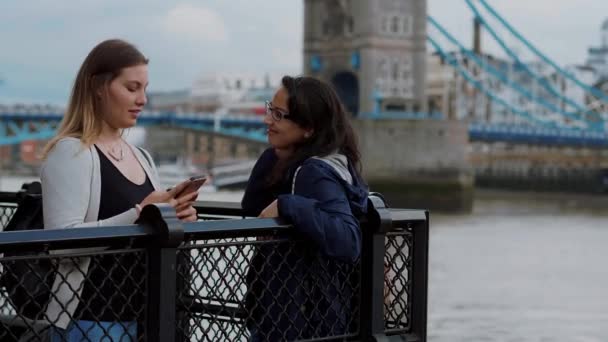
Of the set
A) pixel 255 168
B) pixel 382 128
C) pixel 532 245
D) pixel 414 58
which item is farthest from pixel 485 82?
pixel 255 168

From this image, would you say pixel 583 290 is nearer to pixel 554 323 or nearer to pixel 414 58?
pixel 554 323

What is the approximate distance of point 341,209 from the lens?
199 cm

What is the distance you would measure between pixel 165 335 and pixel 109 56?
0.52 metres

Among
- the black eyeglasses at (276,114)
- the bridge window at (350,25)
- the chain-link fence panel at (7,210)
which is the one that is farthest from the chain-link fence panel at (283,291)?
the bridge window at (350,25)

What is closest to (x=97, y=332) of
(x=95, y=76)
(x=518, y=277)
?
(x=95, y=76)

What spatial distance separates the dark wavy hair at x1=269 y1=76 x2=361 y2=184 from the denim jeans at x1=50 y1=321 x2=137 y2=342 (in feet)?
1.66

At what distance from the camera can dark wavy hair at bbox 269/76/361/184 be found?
212 centimetres

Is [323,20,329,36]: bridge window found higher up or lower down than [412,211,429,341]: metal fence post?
higher up

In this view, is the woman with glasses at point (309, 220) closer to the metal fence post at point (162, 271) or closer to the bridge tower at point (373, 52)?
the metal fence post at point (162, 271)

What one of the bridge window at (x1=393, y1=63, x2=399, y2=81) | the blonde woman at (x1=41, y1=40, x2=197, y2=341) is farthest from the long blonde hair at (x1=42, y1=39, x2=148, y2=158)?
the bridge window at (x1=393, y1=63, x2=399, y2=81)

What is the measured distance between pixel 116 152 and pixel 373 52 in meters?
38.1

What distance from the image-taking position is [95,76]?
202 centimetres

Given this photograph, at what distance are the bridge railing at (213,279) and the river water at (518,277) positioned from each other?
18.0 feet

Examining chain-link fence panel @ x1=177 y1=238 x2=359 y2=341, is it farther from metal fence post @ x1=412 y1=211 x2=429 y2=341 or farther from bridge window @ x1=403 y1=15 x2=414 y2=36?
bridge window @ x1=403 y1=15 x2=414 y2=36
